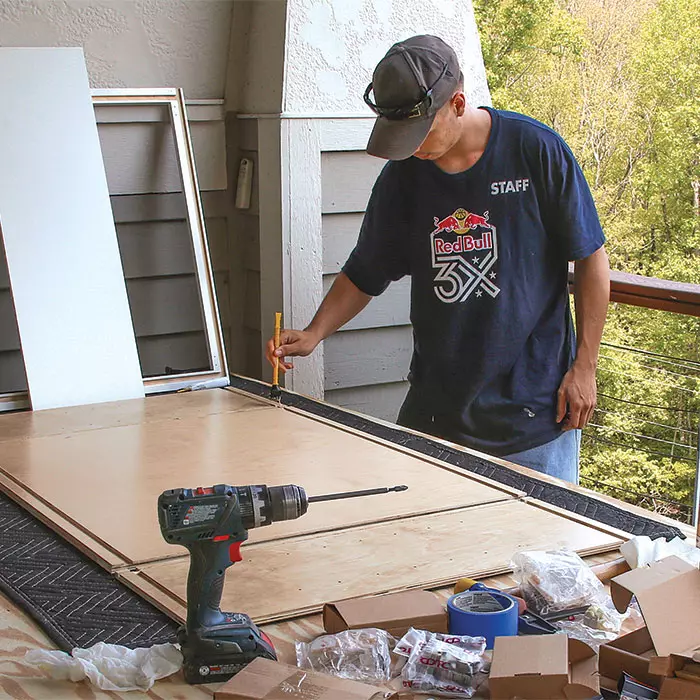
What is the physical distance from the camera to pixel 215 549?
1426 millimetres

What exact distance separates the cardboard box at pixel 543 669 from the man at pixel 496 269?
4.23 feet

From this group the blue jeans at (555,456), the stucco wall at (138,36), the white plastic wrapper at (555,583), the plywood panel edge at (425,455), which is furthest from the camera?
the stucco wall at (138,36)

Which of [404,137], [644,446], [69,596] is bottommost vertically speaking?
[644,446]

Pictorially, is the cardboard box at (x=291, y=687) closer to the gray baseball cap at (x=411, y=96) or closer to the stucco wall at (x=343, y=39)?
the gray baseball cap at (x=411, y=96)

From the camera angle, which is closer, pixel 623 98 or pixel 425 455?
pixel 425 455

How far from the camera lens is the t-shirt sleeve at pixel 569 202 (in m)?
2.53

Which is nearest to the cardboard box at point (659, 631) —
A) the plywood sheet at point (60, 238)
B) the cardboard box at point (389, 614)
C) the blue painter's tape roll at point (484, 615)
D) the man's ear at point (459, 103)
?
the blue painter's tape roll at point (484, 615)

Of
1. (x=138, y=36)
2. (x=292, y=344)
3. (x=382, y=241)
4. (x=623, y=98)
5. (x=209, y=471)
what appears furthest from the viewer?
(x=623, y=98)

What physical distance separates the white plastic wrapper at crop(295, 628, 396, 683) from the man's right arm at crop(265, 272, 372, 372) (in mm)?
1453

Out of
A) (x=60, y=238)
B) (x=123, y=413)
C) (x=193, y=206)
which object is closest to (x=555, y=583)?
(x=123, y=413)

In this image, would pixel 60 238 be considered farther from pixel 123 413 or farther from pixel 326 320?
pixel 326 320

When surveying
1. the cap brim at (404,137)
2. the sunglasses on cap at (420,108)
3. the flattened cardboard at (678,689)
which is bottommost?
the flattened cardboard at (678,689)

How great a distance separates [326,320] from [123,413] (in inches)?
25.2

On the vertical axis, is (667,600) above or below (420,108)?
below
